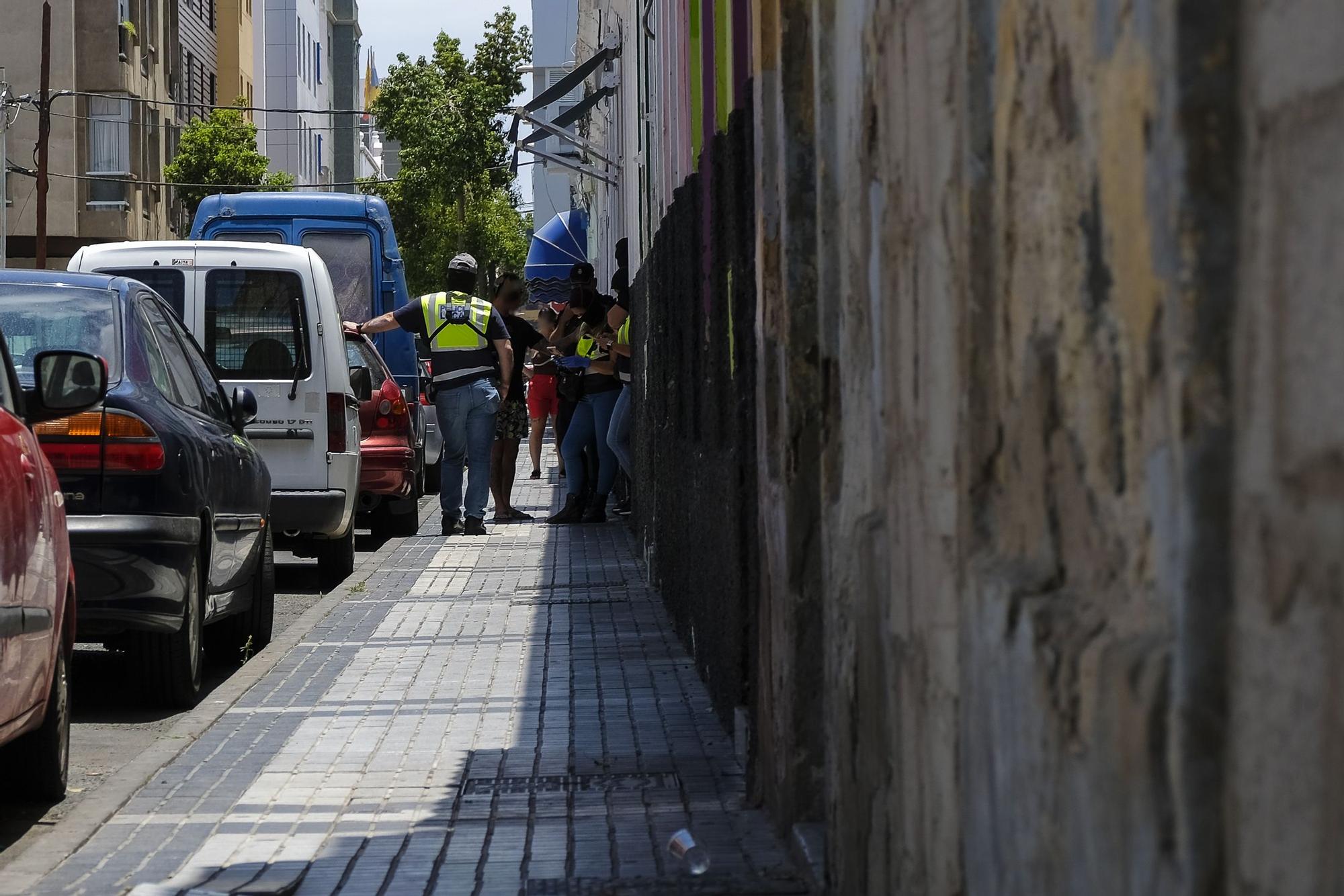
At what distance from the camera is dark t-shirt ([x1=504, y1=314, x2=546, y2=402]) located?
17688 millimetres

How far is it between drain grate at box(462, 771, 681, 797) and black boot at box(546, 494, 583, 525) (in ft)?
38.5

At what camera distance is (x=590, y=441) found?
18.2 m

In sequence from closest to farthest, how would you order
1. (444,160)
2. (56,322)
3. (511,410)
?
1. (56,322)
2. (511,410)
3. (444,160)

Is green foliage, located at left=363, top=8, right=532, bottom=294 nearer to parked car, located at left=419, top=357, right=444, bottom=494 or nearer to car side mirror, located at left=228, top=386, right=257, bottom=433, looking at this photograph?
parked car, located at left=419, top=357, right=444, bottom=494

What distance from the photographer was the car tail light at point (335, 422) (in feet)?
40.8

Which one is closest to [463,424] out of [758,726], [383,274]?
[383,274]

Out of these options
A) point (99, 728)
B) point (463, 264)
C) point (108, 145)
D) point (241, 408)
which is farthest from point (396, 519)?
point (108, 145)

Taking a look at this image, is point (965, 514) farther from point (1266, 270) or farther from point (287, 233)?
point (287, 233)

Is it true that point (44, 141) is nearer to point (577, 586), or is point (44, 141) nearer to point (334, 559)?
point (334, 559)

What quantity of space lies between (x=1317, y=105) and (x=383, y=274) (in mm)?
22220

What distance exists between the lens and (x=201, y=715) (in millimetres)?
7582

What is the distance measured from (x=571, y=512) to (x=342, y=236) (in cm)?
677

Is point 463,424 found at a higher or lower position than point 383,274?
lower

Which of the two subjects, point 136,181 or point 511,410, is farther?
point 136,181
